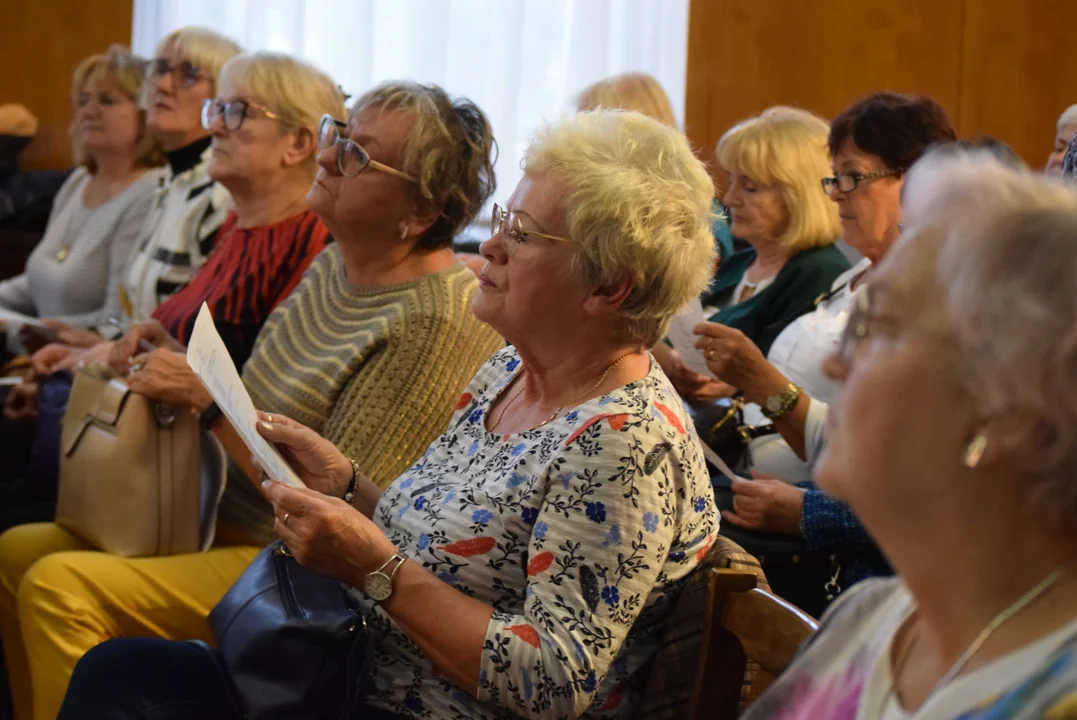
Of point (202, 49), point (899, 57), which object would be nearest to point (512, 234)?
point (202, 49)

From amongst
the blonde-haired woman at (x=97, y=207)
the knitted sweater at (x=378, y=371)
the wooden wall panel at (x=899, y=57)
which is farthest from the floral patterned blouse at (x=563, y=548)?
the wooden wall panel at (x=899, y=57)

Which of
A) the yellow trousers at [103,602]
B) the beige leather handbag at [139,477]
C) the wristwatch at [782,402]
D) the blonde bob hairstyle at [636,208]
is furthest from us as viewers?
the wristwatch at [782,402]

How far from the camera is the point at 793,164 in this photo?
9.04ft

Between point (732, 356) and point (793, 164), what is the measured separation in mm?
793

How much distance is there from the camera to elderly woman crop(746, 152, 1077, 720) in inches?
28.9

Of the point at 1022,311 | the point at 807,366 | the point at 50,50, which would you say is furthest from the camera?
the point at 50,50

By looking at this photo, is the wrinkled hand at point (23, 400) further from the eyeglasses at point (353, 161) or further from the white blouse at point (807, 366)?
the white blouse at point (807, 366)

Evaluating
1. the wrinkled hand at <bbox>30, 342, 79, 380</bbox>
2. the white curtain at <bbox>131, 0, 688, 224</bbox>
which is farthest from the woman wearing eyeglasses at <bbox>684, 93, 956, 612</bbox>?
the white curtain at <bbox>131, 0, 688, 224</bbox>

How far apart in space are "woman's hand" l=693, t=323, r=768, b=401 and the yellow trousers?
36.0 inches

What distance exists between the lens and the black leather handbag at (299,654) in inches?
53.7

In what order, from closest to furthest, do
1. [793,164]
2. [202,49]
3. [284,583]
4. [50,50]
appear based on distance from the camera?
1. [284,583]
2. [793,164]
3. [202,49]
4. [50,50]

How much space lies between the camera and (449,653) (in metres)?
1.28

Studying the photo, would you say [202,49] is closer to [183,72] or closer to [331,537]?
[183,72]

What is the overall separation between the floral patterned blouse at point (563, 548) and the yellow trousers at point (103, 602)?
0.58 metres
